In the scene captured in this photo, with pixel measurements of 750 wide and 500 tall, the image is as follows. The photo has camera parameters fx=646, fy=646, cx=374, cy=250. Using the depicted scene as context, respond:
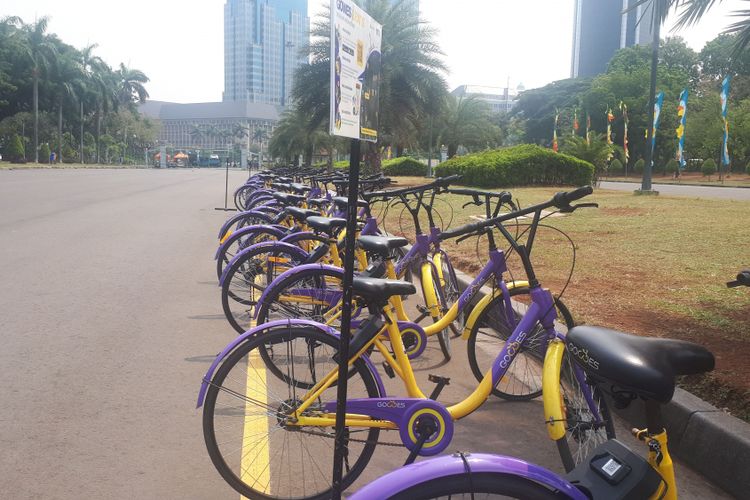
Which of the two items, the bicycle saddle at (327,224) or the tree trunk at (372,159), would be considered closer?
the bicycle saddle at (327,224)

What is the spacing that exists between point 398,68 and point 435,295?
65.0ft

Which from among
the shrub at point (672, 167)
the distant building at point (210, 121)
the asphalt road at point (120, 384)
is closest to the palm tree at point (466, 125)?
the shrub at point (672, 167)

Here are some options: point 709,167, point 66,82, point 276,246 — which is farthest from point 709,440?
point 66,82

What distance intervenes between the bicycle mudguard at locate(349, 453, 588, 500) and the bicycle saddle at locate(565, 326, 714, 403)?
1.05 ft

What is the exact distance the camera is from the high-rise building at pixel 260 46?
427ft

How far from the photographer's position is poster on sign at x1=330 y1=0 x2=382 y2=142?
2107mm

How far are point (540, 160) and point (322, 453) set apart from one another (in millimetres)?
23454

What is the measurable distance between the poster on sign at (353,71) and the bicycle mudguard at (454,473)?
1054mm

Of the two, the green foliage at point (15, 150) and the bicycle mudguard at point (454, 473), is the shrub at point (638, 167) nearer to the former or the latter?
the green foliage at point (15, 150)

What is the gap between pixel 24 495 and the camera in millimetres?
2850

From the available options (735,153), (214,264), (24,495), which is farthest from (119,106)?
(24,495)

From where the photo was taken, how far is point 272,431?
3.16m

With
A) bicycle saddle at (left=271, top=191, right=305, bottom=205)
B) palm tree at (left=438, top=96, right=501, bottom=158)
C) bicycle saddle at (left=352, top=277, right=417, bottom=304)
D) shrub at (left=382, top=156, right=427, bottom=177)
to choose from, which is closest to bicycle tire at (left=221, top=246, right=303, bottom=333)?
bicycle saddle at (left=271, top=191, right=305, bottom=205)

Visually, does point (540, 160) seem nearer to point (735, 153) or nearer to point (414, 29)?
point (414, 29)
